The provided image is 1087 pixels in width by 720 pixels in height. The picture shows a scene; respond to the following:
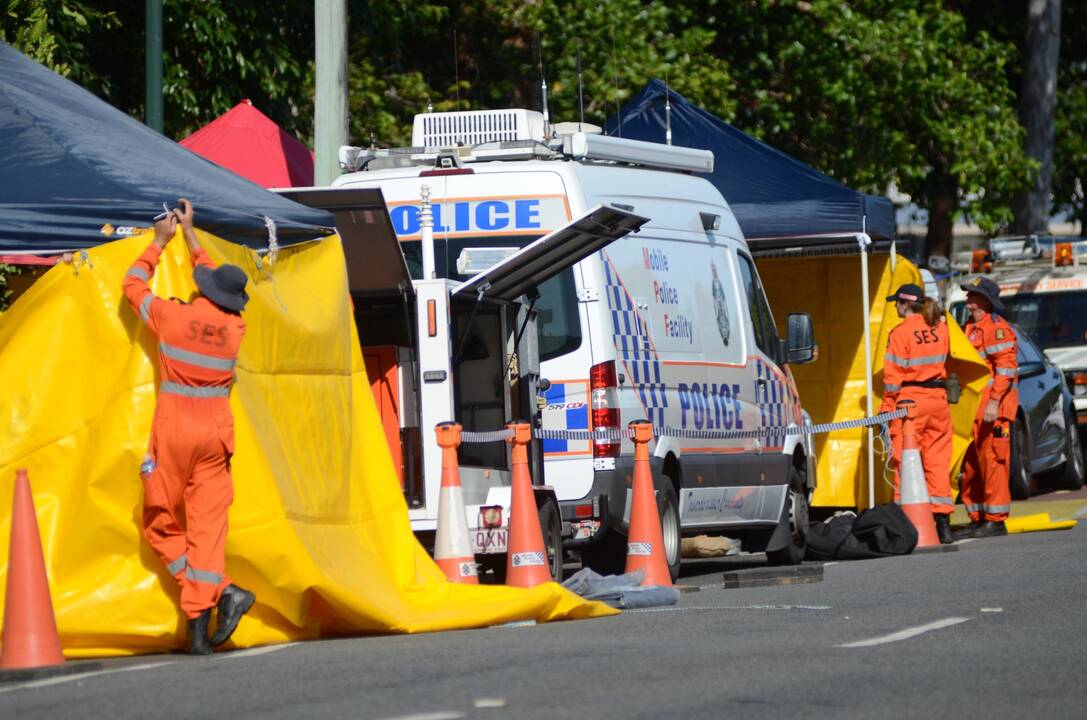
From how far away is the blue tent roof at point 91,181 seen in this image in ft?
30.7

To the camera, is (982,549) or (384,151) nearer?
(384,151)

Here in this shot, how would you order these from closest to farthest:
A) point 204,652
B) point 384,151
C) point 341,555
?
point 204,652, point 341,555, point 384,151

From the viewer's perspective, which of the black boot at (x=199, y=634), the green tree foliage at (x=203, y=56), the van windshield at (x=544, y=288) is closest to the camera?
the black boot at (x=199, y=634)

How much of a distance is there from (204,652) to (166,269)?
1.72m

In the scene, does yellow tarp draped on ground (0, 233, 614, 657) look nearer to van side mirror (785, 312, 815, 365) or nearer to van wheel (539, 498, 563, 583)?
van wheel (539, 498, 563, 583)

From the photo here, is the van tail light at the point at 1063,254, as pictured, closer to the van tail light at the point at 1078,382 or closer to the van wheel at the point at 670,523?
the van tail light at the point at 1078,382

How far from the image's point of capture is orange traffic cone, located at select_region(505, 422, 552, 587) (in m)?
10.7

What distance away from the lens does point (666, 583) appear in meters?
11.6

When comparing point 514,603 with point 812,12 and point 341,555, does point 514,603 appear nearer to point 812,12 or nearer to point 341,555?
point 341,555

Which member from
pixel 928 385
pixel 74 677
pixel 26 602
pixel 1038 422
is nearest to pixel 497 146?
pixel 928 385

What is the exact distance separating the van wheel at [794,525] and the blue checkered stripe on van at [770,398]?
0.39 metres

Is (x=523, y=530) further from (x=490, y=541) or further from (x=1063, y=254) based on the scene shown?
(x=1063, y=254)

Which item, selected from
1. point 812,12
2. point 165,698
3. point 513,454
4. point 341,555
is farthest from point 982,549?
point 812,12

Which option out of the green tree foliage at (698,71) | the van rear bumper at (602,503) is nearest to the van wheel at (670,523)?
the van rear bumper at (602,503)
